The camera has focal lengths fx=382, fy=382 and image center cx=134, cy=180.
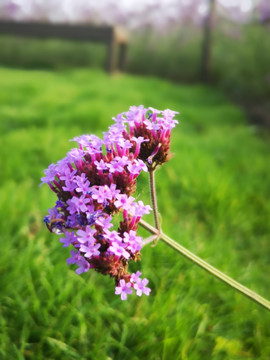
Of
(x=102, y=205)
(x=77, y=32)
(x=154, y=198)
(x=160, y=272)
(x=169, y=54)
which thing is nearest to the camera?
(x=102, y=205)

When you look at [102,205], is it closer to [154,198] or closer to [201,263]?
[154,198]

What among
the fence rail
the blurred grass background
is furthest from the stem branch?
the fence rail

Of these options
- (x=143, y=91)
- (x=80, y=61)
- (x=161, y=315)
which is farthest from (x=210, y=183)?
(x=80, y=61)

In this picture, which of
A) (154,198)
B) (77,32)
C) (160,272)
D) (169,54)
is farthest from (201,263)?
(169,54)

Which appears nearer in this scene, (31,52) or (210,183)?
(210,183)

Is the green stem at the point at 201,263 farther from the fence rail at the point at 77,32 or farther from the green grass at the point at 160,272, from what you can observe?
the fence rail at the point at 77,32

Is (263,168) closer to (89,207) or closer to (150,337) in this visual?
(150,337)

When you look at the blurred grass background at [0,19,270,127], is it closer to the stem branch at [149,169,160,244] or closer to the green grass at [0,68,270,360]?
the green grass at [0,68,270,360]
